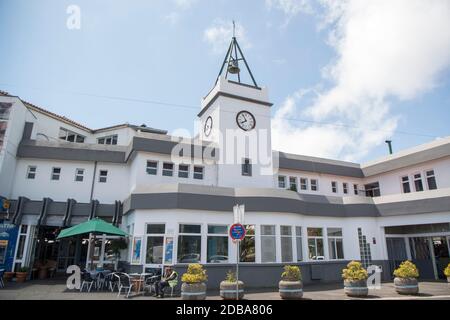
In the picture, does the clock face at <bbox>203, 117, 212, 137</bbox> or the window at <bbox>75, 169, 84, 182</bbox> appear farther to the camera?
the clock face at <bbox>203, 117, 212, 137</bbox>

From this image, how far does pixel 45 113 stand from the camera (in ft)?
74.7

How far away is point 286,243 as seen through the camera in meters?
16.5

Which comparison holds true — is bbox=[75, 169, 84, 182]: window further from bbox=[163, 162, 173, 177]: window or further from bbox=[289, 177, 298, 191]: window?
bbox=[289, 177, 298, 191]: window

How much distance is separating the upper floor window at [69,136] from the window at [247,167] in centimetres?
1437

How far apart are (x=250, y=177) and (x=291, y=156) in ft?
14.8

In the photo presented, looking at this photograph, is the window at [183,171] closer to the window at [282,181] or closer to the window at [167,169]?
the window at [167,169]

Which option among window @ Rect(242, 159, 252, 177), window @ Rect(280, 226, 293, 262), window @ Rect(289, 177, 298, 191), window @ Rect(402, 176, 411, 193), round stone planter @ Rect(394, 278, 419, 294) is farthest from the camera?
window @ Rect(289, 177, 298, 191)

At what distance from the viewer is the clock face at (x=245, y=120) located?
21281 mm

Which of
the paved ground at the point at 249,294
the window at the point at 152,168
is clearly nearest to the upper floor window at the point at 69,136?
the window at the point at 152,168

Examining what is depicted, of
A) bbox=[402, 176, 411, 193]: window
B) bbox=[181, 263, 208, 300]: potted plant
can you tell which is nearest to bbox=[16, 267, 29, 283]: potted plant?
bbox=[181, 263, 208, 300]: potted plant

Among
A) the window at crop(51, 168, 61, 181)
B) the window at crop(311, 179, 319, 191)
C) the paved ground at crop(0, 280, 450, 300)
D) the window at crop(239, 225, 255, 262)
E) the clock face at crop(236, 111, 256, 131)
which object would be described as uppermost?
the clock face at crop(236, 111, 256, 131)

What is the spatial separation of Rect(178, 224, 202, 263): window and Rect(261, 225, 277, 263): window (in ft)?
10.5

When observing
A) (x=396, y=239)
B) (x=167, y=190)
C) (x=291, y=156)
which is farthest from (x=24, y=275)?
(x=396, y=239)

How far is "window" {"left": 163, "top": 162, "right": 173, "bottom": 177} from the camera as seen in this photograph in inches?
758
